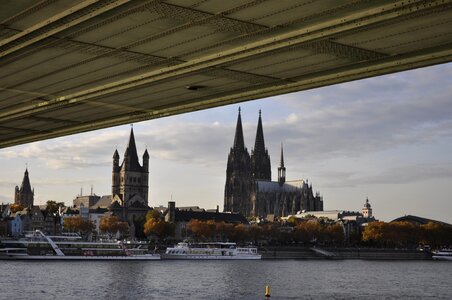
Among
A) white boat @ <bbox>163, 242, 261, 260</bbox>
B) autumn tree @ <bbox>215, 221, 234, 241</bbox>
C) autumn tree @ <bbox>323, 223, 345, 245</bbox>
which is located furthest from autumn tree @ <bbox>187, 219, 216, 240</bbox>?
white boat @ <bbox>163, 242, 261, 260</bbox>

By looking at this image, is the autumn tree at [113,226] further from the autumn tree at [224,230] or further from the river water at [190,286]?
the river water at [190,286]

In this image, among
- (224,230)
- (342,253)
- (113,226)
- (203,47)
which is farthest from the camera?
(224,230)

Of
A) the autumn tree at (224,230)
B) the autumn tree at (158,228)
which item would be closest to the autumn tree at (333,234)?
the autumn tree at (224,230)

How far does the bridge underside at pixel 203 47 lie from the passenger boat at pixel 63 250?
3538 inches

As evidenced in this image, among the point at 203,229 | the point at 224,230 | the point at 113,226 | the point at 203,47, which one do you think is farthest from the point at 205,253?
the point at 203,47

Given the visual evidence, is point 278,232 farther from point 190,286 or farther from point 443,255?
point 190,286

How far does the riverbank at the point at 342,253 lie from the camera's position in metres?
145

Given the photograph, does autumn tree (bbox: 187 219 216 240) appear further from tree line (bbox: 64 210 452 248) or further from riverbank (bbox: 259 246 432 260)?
riverbank (bbox: 259 246 432 260)

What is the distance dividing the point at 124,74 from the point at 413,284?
198ft

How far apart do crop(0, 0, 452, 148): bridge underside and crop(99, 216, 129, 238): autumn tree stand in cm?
14903

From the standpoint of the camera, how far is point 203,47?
13.8 meters

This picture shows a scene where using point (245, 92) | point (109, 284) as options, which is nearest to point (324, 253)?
point (109, 284)

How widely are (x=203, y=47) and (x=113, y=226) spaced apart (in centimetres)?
15469

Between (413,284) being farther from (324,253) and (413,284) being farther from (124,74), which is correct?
(324,253)
